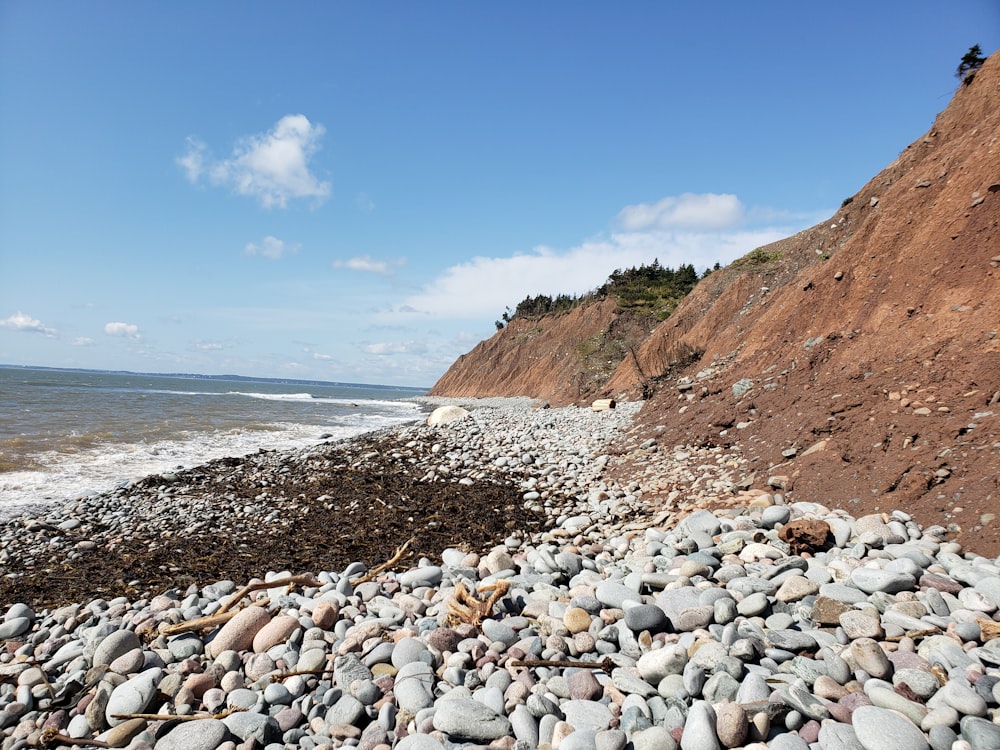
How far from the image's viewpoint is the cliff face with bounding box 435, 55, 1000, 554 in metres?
5.25

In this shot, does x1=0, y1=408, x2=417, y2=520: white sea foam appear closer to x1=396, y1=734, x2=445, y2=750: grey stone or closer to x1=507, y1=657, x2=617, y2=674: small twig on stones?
x1=396, y1=734, x2=445, y2=750: grey stone

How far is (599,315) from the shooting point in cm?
3944

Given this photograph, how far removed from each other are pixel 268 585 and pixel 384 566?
108 cm

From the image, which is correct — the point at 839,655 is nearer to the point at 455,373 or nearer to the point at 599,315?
the point at 599,315

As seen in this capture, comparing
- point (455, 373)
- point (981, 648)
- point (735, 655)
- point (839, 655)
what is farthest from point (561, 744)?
point (455, 373)

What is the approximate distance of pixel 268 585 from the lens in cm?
466

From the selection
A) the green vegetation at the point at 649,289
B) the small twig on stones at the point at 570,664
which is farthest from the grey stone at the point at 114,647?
the green vegetation at the point at 649,289

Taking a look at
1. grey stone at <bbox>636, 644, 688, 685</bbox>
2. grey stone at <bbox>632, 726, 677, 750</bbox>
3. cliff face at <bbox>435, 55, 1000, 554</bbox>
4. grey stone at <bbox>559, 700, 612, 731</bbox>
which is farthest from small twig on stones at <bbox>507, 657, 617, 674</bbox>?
cliff face at <bbox>435, 55, 1000, 554</bbox>

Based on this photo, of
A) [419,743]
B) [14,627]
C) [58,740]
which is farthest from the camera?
[14,627]

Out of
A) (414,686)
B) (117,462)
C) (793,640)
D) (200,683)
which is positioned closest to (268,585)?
(200,683)

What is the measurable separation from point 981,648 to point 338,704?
349cm

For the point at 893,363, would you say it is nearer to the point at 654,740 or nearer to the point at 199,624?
the point at 654,740

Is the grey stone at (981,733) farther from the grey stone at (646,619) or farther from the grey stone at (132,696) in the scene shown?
the grey stone at (132,696)

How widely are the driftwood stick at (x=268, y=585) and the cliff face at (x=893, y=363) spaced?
5155 millimetres
